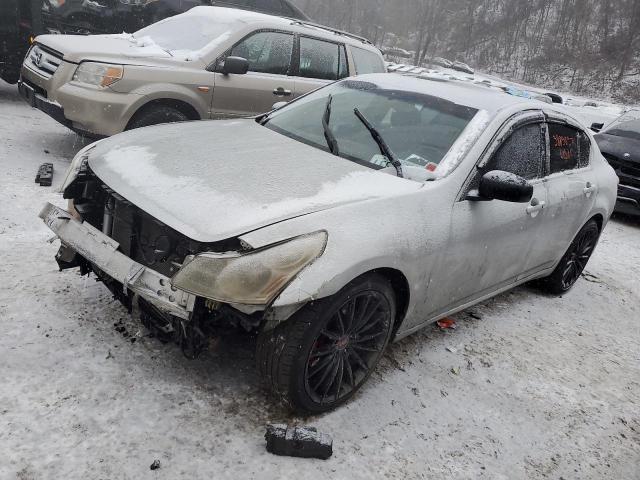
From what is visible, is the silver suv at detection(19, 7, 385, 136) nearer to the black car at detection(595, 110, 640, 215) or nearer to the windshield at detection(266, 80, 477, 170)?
the windshield at detection(266, 80, 477, 170)

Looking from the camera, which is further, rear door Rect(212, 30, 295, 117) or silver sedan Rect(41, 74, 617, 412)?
rear door Rect(212, 30, 295, 117)

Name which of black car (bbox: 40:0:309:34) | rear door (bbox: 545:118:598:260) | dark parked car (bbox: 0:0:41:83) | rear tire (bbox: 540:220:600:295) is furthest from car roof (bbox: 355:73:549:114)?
black car (bbox: 40:0:309:34)

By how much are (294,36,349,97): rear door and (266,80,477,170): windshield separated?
279 centimetres

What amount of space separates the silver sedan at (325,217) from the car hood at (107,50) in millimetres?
2447

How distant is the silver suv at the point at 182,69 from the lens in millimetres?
5645

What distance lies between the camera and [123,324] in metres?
3.26

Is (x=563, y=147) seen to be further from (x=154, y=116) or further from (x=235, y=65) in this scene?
(x=154, y=116)

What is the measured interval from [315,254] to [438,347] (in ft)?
5.46

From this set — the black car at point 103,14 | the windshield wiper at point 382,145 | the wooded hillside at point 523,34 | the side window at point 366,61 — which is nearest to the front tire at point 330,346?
the windshield wiper at point 382,145

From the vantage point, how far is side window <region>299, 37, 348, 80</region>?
6.83 metres

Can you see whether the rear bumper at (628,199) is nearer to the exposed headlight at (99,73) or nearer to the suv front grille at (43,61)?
the exposed headlight at (99,73)

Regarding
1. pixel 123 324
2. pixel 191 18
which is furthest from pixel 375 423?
pixel 191 18

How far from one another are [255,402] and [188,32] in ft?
16.7

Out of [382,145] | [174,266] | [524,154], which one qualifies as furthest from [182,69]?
[174,266]
